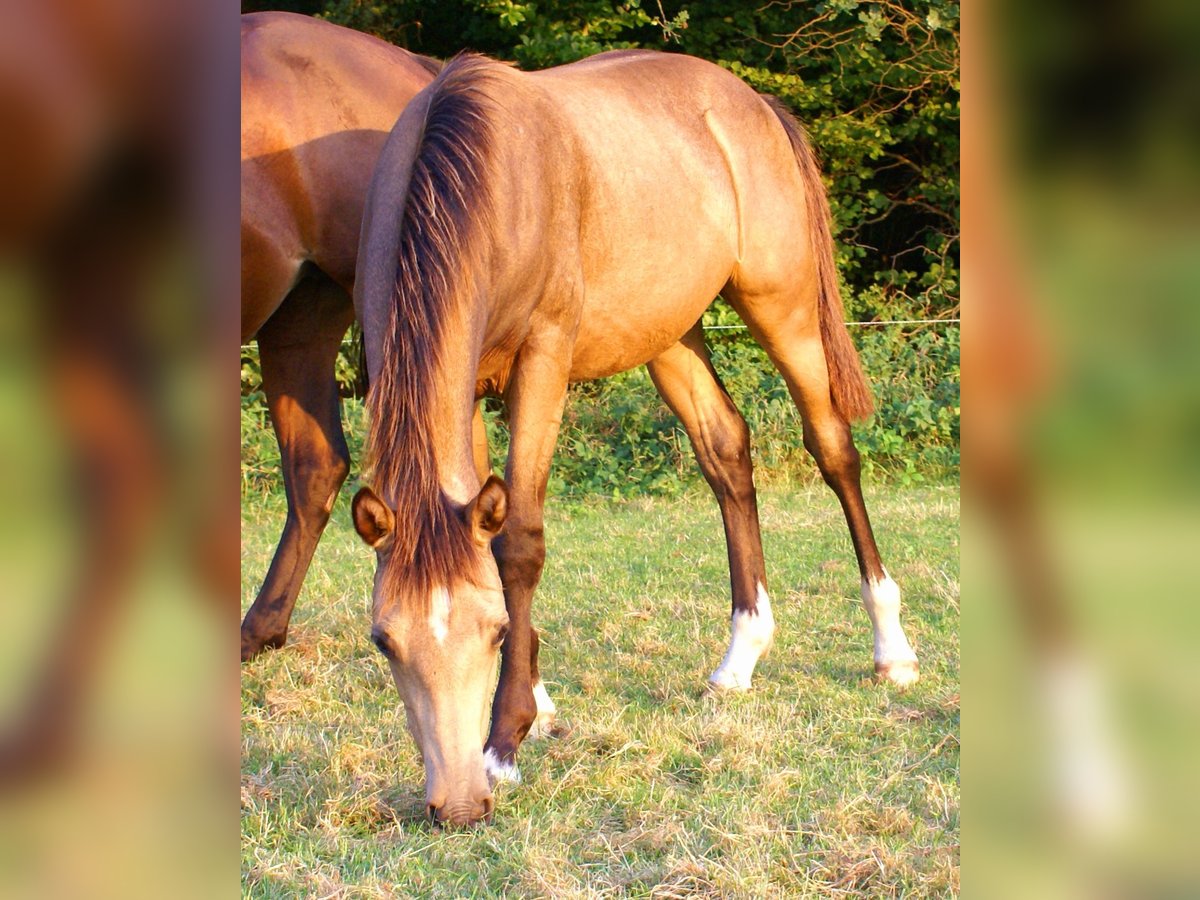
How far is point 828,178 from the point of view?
38.1 feet

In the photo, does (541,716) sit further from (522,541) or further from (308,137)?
(308,137)

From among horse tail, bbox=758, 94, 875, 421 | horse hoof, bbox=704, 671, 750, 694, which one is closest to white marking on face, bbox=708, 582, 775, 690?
horse hoof, bbox=704, 671, 750, 694

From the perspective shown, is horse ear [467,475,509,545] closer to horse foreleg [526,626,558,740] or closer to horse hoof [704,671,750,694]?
horse foreleg [526,626,558,740]

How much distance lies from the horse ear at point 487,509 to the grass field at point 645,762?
66 cm

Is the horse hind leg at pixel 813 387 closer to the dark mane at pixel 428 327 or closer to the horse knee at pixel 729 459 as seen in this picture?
the horse knee at pixel 729 459

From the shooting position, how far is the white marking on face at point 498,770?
3.04 metres

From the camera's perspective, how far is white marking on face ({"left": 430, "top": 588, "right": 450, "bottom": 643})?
2.54 m

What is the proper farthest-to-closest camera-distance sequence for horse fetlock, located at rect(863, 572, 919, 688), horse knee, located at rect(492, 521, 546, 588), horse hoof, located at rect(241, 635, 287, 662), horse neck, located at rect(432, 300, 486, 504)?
horse hoof, located at rect(241, 635, 287, 662) < horse fetlock, located at rect(863, 572, 919, 688) < horse knee, located at rect(492, 521, 546, 588) < horse neck, located at rect(432, 300, 486, 504)

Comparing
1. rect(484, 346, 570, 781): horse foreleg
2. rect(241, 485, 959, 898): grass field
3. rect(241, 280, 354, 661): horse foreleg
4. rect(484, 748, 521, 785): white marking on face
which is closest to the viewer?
rect(241, 485, 959, 898): grass field

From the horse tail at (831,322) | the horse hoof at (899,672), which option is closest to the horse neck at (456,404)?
the horse hoof at (899,672)
